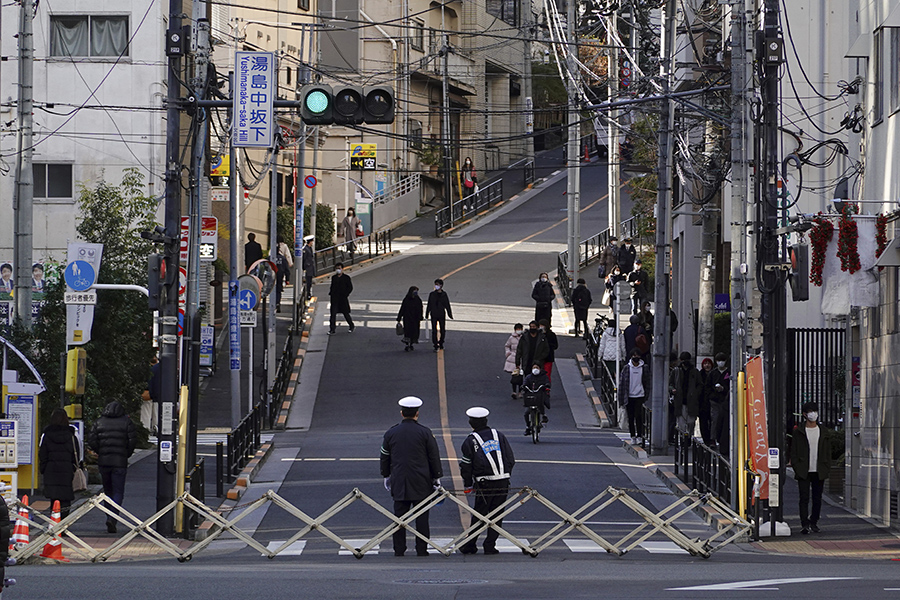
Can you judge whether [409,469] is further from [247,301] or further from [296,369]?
[296,369]

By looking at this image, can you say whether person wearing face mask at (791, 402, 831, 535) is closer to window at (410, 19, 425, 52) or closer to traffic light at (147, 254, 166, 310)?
traffic light at (147, 254, 166, 310)

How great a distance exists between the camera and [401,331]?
36.6 m

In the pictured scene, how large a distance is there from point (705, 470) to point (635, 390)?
7.13 meters

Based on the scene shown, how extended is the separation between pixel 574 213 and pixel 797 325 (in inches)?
747

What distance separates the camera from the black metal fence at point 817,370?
24875 millimetres

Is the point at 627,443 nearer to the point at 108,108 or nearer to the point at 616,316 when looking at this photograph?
the point at 616,316

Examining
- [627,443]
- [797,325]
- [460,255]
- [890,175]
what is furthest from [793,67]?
[460,255]

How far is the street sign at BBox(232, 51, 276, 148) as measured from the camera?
21.1 m

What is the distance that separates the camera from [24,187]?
2502cm

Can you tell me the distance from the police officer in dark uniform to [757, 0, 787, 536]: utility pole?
484 centimetres

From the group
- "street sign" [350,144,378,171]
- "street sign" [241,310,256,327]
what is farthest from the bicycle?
"street sign" [350,144,378,171]

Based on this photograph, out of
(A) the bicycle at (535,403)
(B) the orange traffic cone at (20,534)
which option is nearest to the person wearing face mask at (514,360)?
(A) the bicycle at (535,403)

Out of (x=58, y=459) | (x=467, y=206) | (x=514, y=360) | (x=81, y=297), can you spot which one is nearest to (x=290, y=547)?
(x=58, y=459)

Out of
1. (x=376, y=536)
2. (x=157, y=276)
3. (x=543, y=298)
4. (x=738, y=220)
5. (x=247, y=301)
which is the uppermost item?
(x=738, y=220)
